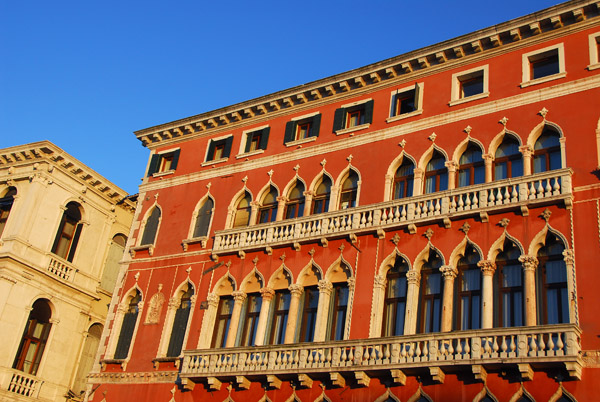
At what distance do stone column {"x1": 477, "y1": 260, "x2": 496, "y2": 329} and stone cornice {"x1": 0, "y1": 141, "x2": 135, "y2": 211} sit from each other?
18737mm

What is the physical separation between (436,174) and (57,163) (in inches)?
661

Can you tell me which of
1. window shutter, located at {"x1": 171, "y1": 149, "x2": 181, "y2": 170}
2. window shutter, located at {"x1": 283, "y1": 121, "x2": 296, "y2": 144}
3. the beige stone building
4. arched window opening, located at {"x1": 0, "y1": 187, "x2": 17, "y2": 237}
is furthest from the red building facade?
arched window opening, located at {"x1": 0, "y1": 187, "x2": 17, "y2": 237}

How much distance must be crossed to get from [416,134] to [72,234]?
1641cm

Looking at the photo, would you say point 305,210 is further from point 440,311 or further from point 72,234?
point 72,234

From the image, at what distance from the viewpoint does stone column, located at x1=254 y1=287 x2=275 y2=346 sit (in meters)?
22.6

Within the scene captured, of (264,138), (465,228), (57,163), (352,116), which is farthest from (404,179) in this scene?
(57,163)

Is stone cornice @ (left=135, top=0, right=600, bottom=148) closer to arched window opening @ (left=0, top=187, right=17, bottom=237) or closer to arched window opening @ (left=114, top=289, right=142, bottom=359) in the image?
arched window opening @ (left=0, top=187, right=17, bottom=237)

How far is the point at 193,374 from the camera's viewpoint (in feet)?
72.6

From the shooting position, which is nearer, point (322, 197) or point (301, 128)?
point (322, 197)

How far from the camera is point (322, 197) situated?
79.8 ft

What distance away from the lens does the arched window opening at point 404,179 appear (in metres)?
22.4

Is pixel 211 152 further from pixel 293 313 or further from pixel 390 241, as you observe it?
pixel 390 241

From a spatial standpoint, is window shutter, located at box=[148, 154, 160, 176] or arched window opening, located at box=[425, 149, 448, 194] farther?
window shutter, located at box=[148, 154, 160, 176]

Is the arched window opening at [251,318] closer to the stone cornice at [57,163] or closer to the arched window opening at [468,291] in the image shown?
the arched window opening at [468,291]
